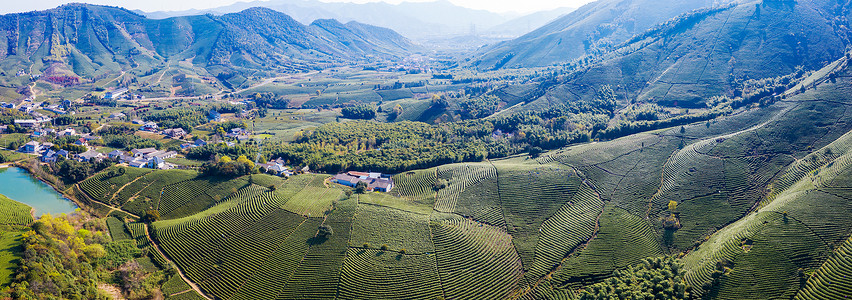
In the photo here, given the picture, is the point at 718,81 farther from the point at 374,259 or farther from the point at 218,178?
the point at 218,178

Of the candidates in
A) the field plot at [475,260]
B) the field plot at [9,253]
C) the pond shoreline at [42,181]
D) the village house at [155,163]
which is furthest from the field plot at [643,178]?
the pond shoreline at [42,181]

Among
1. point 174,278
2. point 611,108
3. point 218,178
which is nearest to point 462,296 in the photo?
point 174,278

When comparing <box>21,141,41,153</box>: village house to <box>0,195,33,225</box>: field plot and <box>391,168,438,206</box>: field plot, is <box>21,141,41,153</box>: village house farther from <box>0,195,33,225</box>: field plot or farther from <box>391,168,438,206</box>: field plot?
<box>391,168,438,206</box>: field plot

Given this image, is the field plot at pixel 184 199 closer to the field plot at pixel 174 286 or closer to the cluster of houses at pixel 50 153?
the field plot at pixel 174 286

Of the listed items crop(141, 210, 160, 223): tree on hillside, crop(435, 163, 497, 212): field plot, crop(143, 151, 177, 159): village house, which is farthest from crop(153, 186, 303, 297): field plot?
crop(143, 151, 177, 159): village house

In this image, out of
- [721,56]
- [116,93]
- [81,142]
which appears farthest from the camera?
[116,93]

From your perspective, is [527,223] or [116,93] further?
[116,93]

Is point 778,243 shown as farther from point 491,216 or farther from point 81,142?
point 81,142

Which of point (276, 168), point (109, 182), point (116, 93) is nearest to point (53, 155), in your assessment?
point (109, 182)
